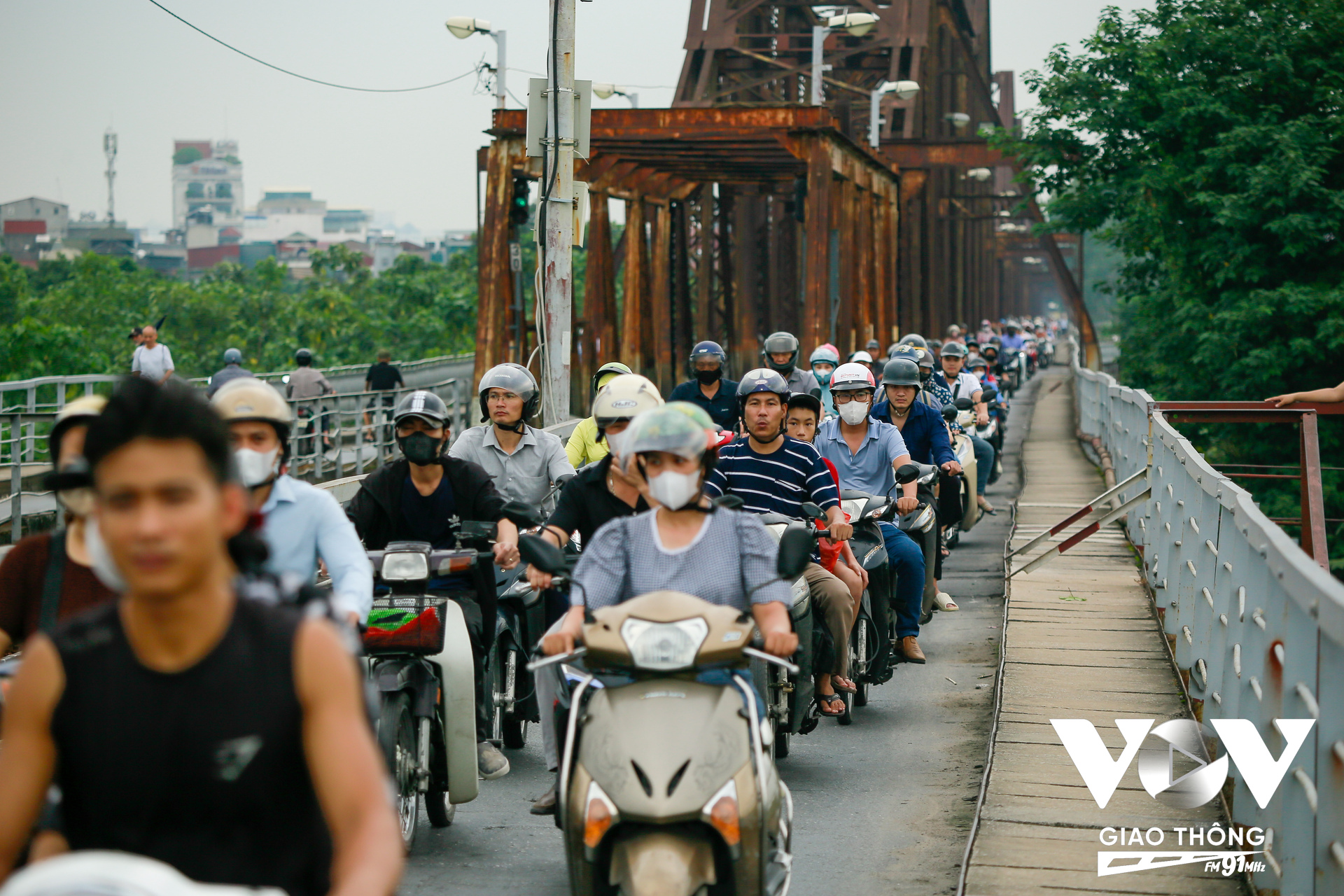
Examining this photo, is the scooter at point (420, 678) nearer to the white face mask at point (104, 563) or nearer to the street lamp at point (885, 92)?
the white face mask at point (104, 563)

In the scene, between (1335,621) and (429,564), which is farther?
(429,564)

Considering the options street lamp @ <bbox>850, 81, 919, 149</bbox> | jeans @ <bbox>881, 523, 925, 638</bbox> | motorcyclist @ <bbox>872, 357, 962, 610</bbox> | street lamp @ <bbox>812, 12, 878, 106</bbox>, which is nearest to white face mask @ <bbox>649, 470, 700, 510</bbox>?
jeans @ <bbox>881, 523, 925, 638</bbox>

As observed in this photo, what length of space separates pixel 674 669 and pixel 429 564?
1.75 metres

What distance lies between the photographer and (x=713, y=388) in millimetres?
10438

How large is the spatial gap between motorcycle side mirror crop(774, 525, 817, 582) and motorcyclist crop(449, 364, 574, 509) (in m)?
2.88

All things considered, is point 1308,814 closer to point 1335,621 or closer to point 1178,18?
point 1335,621

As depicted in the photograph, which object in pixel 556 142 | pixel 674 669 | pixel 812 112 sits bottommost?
pixel 674 669

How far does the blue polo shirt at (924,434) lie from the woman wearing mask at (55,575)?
6409mm

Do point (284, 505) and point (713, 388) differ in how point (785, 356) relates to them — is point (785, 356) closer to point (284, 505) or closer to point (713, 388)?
point (713, 388)

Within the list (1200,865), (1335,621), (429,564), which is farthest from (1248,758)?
(429,564)

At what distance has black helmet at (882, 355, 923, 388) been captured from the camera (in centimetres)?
960

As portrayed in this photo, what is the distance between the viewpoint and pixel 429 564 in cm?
536

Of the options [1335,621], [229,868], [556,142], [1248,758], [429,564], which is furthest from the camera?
[556,142]

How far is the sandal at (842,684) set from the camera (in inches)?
267
